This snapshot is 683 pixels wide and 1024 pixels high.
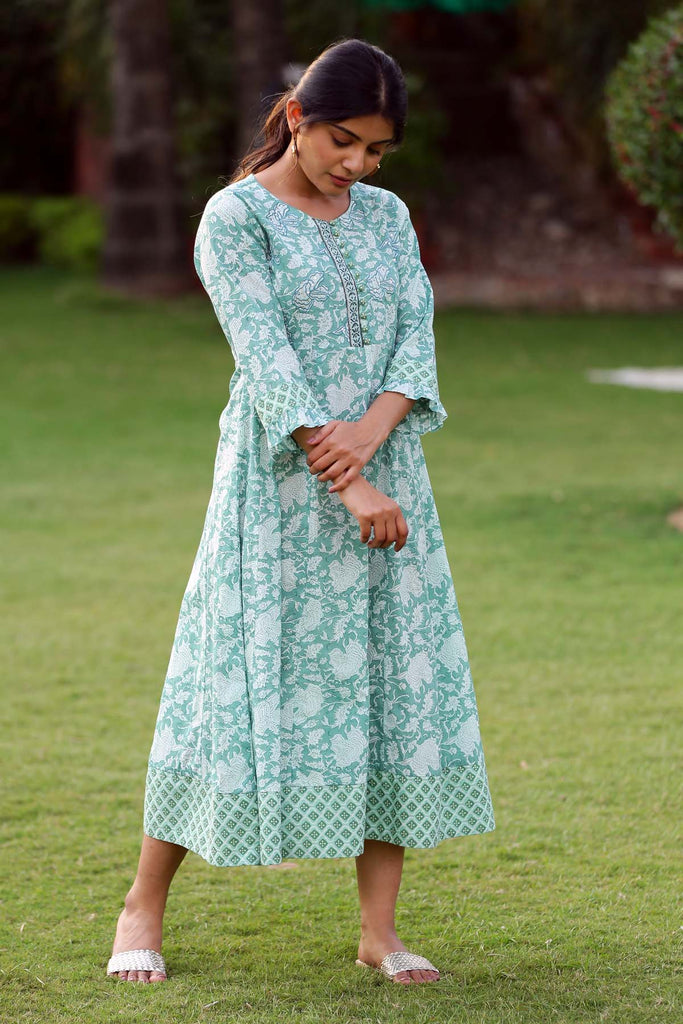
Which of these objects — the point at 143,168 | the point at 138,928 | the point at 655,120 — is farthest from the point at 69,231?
the point at 138,928

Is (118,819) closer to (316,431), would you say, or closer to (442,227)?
(316,431)

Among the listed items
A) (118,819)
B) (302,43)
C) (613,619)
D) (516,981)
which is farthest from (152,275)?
(516,981)

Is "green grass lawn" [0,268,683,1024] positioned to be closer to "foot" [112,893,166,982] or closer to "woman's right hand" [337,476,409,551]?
"foot" [112,893,166,982]

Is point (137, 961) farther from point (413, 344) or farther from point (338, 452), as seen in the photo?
point (413, 344)

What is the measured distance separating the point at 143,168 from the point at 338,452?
13592mm

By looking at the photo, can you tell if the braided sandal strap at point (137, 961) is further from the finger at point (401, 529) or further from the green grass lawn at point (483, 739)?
the finger at point (401, 529)

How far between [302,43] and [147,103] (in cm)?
249

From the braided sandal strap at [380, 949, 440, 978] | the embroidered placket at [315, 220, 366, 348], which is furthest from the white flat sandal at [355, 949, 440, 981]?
the embroidered placket at [315, 220, 366, 348]

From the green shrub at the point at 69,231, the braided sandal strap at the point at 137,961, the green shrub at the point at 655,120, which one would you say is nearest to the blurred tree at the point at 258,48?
the green shrub at the point at 69,231

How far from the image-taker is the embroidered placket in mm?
2732

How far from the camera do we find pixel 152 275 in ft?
52.5

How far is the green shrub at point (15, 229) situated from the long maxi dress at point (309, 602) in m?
20.1

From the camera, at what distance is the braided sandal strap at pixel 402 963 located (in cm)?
278

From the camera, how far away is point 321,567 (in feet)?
8.93
